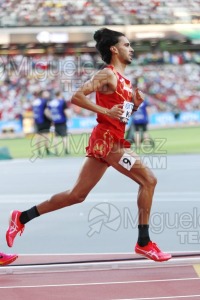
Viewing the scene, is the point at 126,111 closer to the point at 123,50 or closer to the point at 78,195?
the point at 123,50

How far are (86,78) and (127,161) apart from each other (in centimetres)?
3249

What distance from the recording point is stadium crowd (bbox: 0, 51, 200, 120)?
1524 inches

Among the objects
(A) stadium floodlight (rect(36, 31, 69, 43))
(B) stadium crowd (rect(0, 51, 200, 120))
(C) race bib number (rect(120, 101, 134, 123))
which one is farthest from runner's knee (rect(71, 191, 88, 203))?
(A) stadium floodlight (rect(36, 31, 69, 43))

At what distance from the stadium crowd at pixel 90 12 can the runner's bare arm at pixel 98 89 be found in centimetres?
3447

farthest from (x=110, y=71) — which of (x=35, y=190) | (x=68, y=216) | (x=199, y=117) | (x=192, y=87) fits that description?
(x=192, y=87)

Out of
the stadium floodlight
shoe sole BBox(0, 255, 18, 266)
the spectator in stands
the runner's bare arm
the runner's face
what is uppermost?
the runner's face

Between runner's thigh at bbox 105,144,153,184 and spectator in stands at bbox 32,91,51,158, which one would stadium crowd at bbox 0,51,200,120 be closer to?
spectator in stands at bbox 32,91,51,158

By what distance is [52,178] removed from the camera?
17109 mm

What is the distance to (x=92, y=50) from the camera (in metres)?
44.5

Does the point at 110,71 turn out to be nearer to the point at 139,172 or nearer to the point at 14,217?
the point at 139,172

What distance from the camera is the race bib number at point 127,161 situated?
23.4ft

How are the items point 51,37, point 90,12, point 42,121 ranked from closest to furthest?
1. point 42,121
2. point 90,12
3. point 51,37

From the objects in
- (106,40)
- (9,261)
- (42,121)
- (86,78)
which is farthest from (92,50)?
(9,261)

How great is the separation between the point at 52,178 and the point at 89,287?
1069 centimetres
